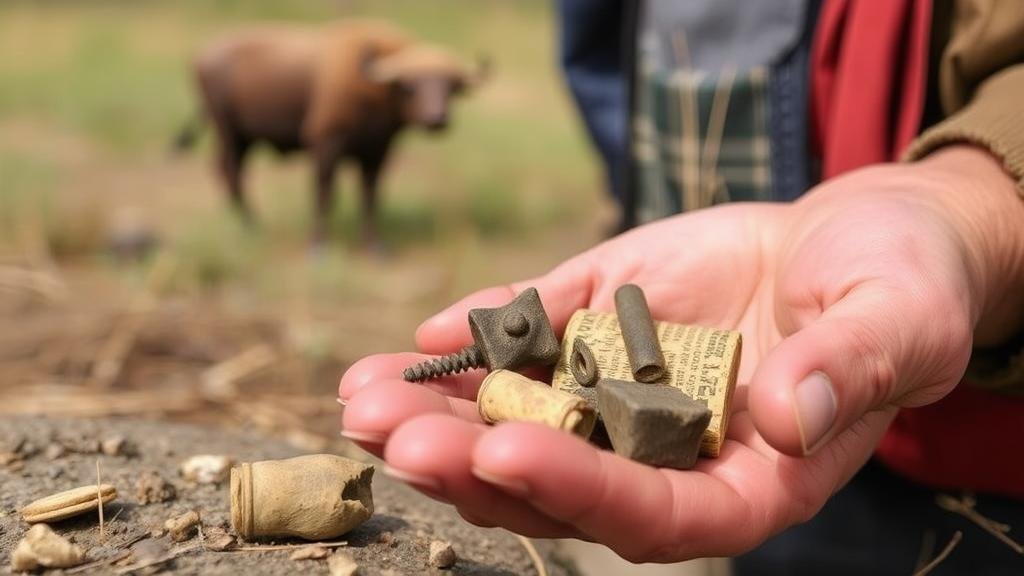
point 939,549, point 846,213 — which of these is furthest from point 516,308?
point 939,549

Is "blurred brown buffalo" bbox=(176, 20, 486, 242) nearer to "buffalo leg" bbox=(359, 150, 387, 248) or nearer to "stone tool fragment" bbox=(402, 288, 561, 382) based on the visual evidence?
"buffalo leg" bbox=(359, 150, 387, 248)

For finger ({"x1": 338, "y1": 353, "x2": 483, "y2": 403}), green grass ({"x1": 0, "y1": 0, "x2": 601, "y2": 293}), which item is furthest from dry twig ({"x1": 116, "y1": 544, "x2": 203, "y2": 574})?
green grass ({"x1": 0, "y1": 0, "x2": 601, "y2": 293})

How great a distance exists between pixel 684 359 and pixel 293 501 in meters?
0.62

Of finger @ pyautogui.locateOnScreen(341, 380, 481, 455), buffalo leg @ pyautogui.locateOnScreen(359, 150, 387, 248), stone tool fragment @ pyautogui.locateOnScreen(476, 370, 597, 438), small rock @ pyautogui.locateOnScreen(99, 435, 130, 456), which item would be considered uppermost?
finger @ pyautogui.locateOnScreen(341, 380, 481, 455)

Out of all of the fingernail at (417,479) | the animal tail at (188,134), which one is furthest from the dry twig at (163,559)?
the animal tail at (188,134)

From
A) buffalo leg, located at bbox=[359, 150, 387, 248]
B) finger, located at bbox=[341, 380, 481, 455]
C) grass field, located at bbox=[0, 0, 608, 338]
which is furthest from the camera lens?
buffalo leg, located at bbox=[359, 150, 387, 248]

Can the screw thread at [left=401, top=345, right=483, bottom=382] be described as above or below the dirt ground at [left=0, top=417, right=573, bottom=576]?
above

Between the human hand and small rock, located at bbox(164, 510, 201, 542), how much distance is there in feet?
0.95

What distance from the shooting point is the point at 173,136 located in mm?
6746

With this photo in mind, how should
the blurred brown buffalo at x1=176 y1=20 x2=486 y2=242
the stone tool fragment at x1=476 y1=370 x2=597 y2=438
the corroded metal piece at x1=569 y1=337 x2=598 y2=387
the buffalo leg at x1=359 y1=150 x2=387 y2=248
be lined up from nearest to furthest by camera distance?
the stone tool fragment at x1=476 y1=370 x2=597 y2=438 < the corroded metal piece at x1=569 y1=337 x2=598 y2=387 < the blurred brown buffalo at x1=176 y1=20 x2=486 y2=242 < the buffalo leg at x1=359 y1=150 x2=387 y2=248

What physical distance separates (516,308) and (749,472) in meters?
0.46

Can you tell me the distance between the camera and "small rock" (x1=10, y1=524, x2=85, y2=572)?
125 centimetres

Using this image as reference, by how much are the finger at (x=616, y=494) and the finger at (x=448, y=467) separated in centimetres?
3

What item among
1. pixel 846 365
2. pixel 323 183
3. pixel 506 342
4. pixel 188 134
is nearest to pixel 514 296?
pixel 506 342
